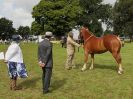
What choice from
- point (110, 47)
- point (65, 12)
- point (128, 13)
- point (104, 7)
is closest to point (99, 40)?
point (110, 47)

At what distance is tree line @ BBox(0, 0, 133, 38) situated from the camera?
3332 inches

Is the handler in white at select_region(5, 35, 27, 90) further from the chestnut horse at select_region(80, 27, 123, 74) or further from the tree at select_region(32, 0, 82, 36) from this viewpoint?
the tree at select_region(32, 0, 82, 36)

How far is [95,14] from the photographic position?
118m

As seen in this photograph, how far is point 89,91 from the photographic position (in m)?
14.0

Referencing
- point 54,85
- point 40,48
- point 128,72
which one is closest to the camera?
point 40,48

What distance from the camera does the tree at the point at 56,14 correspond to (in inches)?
3750

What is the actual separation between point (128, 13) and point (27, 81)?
2775 inches

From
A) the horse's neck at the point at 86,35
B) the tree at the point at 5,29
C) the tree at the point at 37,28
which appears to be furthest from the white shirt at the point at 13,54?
the tree at the point at 5,29

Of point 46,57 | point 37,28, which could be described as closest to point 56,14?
point 37,28

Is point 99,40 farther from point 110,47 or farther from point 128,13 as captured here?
point 128,13

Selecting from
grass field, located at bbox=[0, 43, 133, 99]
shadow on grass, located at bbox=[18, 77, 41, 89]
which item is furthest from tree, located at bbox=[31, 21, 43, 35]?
shadow on grass, located at bbox=[18, 77, 41, 89]

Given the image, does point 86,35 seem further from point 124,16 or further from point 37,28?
point 37,28

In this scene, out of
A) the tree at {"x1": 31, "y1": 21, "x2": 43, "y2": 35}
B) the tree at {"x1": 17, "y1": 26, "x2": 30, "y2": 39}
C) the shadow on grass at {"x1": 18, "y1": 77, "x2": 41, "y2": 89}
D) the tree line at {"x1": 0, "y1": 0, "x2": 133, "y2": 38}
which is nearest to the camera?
the shadow on grass at {"x1": 18, "y1": 77, "x2": 41, "y2": 89}

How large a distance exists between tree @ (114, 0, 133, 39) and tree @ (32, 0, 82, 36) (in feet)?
47.1
